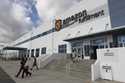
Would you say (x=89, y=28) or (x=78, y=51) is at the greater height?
(x=89, y=28)

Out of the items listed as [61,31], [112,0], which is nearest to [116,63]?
[112,0]

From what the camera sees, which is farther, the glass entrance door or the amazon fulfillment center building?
the glass entrance door

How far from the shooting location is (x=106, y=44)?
2039cm

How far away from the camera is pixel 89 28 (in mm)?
23656

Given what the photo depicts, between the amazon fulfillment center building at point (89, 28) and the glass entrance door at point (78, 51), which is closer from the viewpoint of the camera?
the amazon fulfillment center building at point (89, 28)

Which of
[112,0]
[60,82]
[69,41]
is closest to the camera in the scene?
[60,82]

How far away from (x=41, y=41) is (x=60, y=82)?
3324 centimetres

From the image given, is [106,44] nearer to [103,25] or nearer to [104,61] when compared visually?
[103,25]

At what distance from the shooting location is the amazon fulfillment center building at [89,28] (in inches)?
751

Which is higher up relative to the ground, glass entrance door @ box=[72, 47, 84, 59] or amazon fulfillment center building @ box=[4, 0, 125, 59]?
amazon fulfillment center building @ box=[4, 0, 125, 59]

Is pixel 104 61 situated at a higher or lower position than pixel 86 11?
lower

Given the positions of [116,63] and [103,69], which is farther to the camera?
[103,69]

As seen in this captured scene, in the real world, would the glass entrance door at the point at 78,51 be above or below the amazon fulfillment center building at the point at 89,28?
below

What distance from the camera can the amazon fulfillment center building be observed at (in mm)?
19078
